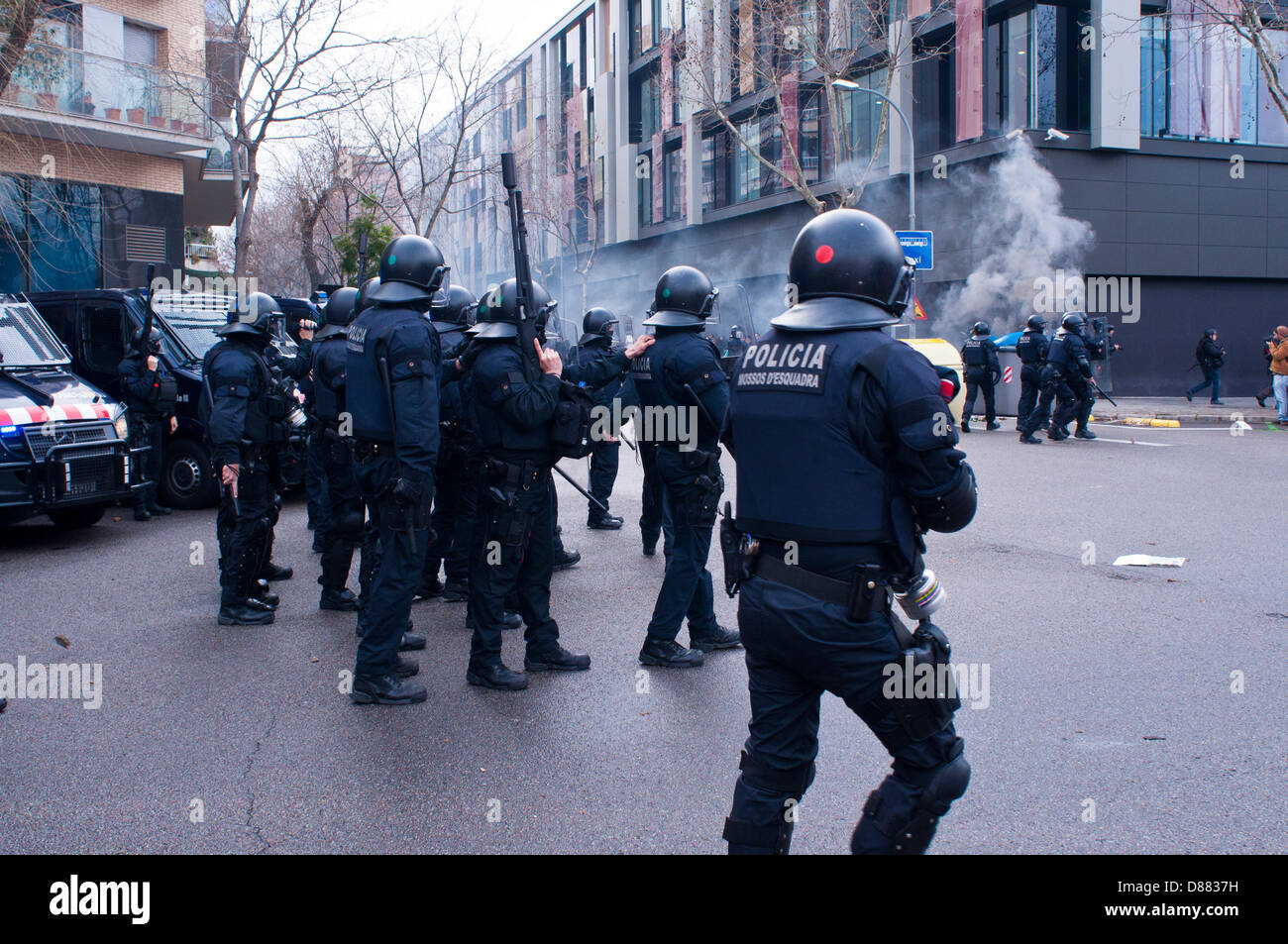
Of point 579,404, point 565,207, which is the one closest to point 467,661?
point 579,404

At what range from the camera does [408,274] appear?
17.1ft

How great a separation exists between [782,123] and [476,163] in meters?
47.0

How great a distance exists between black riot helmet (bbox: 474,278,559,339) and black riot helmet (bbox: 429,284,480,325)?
218cm

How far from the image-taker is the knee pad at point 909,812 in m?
2.80

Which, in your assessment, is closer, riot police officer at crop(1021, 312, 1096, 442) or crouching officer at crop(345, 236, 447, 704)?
crouching officer at crop(345, 236, 447, 704)

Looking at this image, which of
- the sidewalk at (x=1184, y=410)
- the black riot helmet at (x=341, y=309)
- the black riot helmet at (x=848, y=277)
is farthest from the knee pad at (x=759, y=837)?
the sidewalk at (x=1184, y=410)

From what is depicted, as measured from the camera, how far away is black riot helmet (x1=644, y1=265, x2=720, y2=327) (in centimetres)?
557

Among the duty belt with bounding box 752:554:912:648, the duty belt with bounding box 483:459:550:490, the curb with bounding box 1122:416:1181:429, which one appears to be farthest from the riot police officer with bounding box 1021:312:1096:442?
the duty belt with bounding box 752:554:912:648

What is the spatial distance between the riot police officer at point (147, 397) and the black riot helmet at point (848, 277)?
8631 millimetres

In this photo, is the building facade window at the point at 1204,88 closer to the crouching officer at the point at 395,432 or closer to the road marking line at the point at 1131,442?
the road marking line at the point at 1131,442

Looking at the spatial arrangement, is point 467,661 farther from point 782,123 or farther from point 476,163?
point 476,163

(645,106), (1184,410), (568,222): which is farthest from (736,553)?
(568,222)

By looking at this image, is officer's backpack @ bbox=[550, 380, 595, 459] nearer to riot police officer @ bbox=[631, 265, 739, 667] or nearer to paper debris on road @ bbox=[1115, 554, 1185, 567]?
riot police officer @ bbox=[631, 265, 739, 667]
